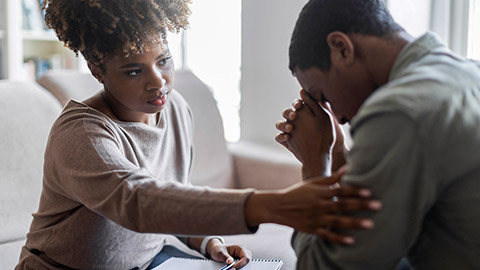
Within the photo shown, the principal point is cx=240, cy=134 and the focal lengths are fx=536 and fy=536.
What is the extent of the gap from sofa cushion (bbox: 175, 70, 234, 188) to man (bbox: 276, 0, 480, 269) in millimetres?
1189

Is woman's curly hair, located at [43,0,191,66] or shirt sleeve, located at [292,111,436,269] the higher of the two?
woman's curly hair, located at [43,0,191,66]

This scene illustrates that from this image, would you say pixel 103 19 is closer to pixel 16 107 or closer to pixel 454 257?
pixel 16 107

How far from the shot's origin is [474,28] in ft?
7.35

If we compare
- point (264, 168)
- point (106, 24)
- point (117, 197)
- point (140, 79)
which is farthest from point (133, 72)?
point (264, 168)

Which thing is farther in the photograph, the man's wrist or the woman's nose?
the woman's nose

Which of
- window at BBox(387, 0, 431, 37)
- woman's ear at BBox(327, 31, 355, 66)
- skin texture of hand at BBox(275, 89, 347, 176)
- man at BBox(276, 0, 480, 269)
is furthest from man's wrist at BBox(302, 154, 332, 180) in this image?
window at BBox(387, 0, 431, 37)

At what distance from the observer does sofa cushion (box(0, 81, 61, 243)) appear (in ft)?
5.13

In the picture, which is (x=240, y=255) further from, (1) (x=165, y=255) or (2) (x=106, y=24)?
(2) (x=106, y=24)

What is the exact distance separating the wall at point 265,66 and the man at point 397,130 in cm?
166

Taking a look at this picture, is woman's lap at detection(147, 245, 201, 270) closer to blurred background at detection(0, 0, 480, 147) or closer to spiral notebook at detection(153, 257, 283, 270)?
spiral notebook at detection(153, 257, 283, 270)

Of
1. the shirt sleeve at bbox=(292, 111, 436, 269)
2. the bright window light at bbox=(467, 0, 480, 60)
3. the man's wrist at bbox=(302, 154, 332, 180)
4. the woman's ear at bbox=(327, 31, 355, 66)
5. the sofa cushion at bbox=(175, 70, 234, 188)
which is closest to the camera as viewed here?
the shirt sleeve at bbox=(292, 111, 436, 269)

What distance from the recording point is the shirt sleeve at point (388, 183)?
0.68 m

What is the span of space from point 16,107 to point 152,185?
878 millimetres

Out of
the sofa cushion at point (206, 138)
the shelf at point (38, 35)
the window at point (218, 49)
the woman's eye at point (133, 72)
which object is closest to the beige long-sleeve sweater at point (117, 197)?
the woman's eye at point (133, 72)
